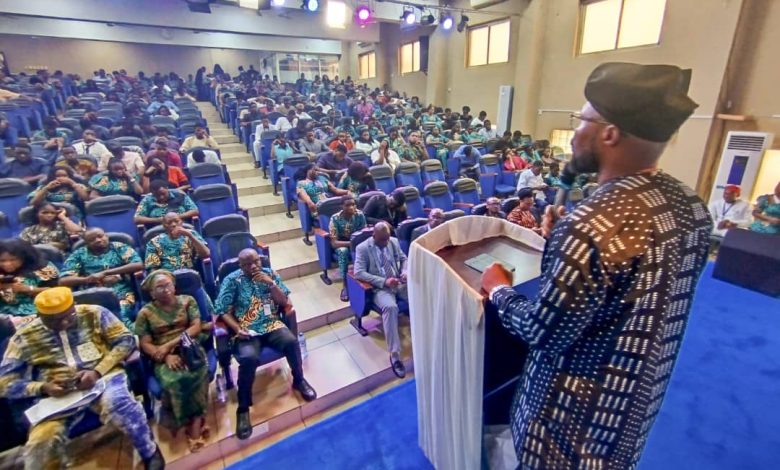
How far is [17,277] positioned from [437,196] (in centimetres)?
387

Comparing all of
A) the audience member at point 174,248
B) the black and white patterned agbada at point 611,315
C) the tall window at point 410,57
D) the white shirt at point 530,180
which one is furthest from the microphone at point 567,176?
the tall window at point 410,57

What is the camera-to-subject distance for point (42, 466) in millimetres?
1883

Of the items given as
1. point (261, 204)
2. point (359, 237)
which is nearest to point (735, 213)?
point (359, 237)

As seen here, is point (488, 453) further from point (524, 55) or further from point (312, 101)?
point (312, 101)

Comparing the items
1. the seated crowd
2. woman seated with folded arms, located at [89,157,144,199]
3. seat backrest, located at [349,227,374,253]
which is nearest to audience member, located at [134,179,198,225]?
the seated crowd

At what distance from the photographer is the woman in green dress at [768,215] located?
423 cm

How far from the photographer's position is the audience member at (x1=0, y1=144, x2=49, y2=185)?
451 cm

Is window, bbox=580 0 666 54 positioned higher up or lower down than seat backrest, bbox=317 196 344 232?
higher up

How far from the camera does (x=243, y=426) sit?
7.81 feet

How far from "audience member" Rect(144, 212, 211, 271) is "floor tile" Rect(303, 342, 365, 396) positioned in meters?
1.23

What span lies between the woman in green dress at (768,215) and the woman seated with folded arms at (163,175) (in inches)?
253

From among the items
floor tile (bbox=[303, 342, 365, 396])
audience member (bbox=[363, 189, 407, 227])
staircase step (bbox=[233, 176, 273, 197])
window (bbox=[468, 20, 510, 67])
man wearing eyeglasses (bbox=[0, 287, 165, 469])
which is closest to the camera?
man wearing eyeglasses (bbox=[0, 287, 165, 469])

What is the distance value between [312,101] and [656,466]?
33.2 ft

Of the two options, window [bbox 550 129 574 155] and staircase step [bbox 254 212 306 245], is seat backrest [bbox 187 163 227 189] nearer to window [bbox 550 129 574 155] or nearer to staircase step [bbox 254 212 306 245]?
staircase step [bbox 254 212 306 245]
